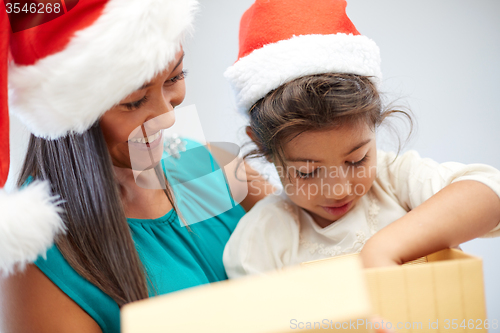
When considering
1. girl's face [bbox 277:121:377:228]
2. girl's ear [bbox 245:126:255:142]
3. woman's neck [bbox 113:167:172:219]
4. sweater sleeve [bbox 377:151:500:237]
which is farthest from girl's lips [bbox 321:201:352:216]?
woman's neck [bbox 113:167:172:219]

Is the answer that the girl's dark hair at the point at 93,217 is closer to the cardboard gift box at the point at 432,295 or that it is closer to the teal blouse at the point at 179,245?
the teal blouse at the point at 179,245

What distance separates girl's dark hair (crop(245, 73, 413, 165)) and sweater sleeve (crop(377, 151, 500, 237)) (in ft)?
0.39

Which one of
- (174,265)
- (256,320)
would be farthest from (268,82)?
(256,320)

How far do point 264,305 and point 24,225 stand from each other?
0.36 metres

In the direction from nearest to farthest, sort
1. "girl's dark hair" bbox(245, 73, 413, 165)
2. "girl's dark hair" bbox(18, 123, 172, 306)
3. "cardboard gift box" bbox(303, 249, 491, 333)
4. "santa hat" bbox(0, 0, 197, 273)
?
1. "cardboard gift box" bbox(303, 249, 491, 333)
2. "santa hat" bbox(0, 0, 197, 273)
3. "girl's dark hair" bbox(18, 123, 172, 306)
4. "girl's dark hair" bbox(245, 73, 413, 165)

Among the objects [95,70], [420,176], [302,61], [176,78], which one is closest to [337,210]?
[420,176]

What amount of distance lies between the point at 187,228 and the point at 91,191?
0.25m

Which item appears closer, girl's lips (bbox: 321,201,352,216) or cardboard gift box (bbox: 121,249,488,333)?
cardboard gift box (bbox: 121,249,488,333)

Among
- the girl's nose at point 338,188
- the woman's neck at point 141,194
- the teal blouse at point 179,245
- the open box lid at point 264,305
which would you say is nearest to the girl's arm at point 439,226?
the girl's nose at point 338,188

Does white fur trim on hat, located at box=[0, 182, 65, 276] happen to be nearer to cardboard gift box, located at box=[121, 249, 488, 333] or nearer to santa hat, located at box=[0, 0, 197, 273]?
santa hat, located at box=[0, 0, 197, 273]

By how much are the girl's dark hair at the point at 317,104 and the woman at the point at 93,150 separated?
19cm

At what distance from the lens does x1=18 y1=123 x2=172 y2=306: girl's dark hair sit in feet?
2.07

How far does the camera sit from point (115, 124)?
0.66m

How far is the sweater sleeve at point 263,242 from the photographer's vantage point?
0.76 m
